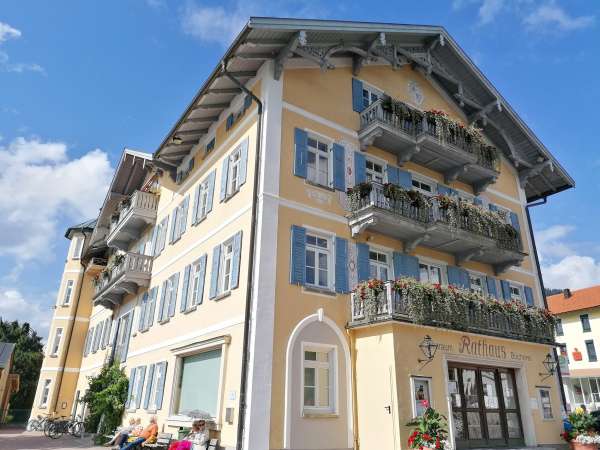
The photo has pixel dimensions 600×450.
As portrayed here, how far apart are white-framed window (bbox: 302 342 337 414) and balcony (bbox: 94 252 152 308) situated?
33.8ft

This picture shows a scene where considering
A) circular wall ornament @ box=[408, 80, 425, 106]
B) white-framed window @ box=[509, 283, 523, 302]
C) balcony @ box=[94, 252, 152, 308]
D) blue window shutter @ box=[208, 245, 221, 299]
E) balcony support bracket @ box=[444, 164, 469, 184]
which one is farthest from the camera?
balcony @ box=[94, 252, 152, 308]

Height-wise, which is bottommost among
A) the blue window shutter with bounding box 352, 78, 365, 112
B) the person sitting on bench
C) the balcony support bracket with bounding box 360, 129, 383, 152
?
the person sitting on bench

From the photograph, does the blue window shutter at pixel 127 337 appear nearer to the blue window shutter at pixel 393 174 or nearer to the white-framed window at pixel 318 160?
the white-framed window at pixel 318 160

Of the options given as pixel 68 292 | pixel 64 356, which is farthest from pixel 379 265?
pixel 68 292

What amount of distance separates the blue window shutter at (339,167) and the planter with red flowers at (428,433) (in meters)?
6.69

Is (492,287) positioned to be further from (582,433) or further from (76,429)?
(76,429)

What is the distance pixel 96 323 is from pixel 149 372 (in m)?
13.1

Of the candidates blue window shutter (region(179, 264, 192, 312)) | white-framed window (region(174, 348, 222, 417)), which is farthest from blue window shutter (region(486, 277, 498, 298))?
blue window shutter (region(179, 264, 192, 312))

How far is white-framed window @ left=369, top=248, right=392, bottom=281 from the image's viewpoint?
1463 centimetres

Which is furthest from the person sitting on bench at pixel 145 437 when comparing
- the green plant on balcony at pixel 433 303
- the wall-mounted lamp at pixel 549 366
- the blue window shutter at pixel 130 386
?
the wall-mounted lamp at pixel 549 366

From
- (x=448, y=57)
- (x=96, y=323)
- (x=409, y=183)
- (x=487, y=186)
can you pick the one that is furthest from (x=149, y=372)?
(x=448, y=57)

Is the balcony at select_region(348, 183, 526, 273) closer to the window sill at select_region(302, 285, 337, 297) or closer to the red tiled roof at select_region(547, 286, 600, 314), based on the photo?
the window sill at select_region(302, 285, 337, 297)

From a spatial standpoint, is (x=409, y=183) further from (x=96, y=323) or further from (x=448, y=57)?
(x=96, y=323)

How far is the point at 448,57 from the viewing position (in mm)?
19625
